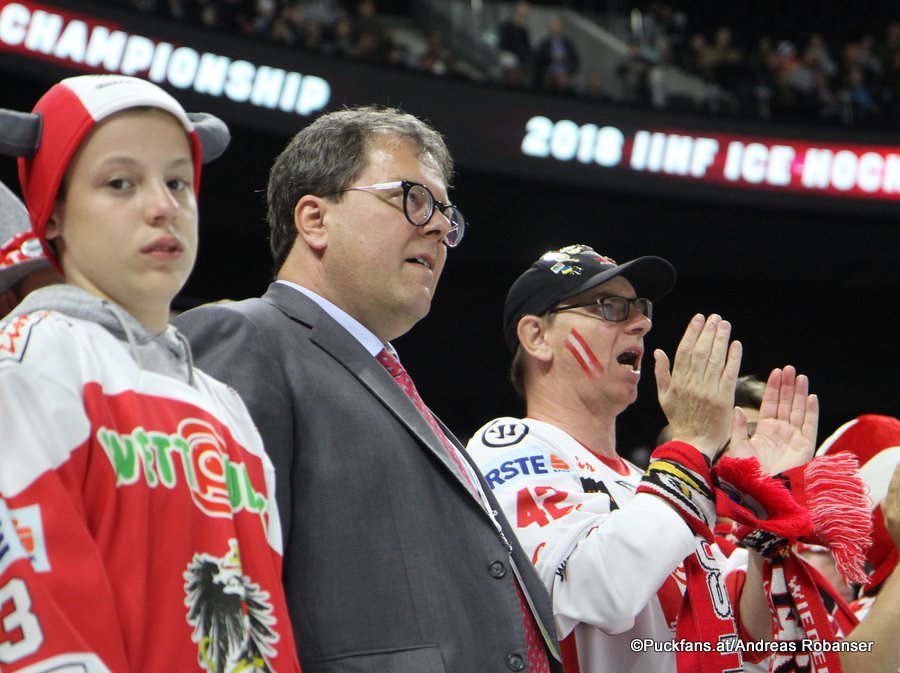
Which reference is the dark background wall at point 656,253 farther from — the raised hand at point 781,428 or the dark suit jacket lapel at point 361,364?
the dark suit jacket lapel at point 361,364

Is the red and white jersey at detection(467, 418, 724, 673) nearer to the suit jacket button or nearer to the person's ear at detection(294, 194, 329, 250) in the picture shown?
the suit jacket button

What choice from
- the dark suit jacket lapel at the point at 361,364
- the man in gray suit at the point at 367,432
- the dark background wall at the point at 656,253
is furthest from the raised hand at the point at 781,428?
the dark background wall at the point at 656,253

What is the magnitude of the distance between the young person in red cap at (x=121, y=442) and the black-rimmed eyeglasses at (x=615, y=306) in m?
1.04

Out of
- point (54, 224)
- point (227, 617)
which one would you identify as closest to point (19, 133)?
point (54, 224)

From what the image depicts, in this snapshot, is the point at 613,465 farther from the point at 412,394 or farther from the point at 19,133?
the point at 19,133

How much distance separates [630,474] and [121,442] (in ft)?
4.31

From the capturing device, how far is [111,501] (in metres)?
1.10

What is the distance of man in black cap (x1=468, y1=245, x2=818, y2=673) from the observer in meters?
1.79

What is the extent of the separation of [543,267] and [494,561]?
2.84 feet

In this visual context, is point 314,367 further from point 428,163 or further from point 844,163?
point 844,163

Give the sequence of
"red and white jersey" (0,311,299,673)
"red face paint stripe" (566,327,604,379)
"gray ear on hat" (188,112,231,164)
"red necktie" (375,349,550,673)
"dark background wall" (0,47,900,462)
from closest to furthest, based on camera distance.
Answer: "red and white jersey" (0,311,299,673)
"gray ear on hat" (188,112,231,164)
"red necktie" (375,349,550,673)
"red face paint stripe" (566,327,604,379)
"dark background wall" (0,47,900,462)

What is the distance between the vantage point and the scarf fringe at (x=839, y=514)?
1962 millimetres

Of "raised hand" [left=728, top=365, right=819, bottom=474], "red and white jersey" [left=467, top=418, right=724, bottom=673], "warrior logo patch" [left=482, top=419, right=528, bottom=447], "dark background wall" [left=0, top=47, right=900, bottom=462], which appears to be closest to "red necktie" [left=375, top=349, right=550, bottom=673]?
"red and white jersey" [left=467, top=418, right=724, bottom=673]

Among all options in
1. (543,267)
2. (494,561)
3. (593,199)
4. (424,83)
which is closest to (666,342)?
(593,199)
